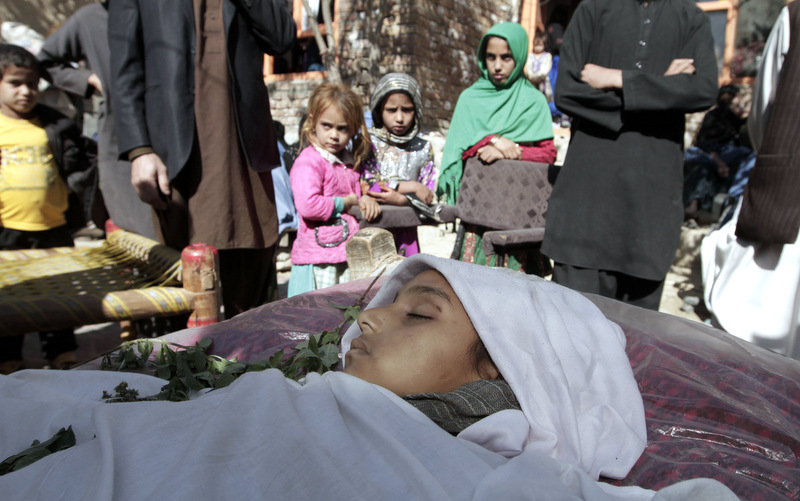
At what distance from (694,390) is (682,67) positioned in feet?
5.83

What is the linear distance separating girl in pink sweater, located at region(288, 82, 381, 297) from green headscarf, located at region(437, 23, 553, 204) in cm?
93

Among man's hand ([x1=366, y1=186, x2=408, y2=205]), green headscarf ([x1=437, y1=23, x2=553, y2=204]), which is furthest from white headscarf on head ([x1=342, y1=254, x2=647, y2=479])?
green headscarf ([x1=437, y1=23, x2=553, y2=204])

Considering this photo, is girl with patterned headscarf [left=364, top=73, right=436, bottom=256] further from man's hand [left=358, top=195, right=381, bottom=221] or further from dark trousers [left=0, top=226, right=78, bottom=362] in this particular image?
dark trousers [left=0, top=226, right=78, bottom=362]

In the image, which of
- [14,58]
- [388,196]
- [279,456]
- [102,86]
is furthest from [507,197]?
[14,58]

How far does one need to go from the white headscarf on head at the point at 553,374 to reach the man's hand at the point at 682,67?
5.55 feet

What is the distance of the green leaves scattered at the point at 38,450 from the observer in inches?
40.6

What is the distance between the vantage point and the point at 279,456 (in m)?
0.97

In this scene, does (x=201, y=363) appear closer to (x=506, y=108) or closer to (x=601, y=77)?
(x=601, y=77)

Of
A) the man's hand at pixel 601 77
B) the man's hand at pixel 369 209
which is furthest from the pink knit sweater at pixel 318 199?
the man's hand at pixel 601 77

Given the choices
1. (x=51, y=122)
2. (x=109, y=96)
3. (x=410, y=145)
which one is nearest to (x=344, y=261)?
(x=410, y=145)

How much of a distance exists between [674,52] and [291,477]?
2.79 meters

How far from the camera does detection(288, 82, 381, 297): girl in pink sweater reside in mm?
3256

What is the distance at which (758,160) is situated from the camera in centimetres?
242

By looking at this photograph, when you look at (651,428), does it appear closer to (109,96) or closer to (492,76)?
→ (492,76)
